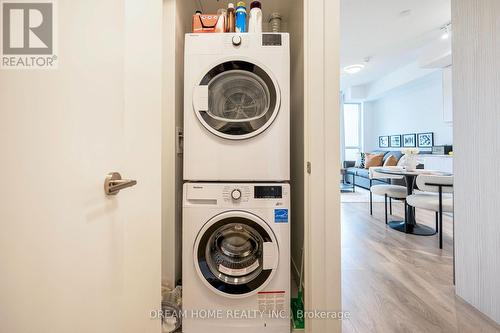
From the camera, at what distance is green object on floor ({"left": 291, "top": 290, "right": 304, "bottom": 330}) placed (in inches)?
52.4

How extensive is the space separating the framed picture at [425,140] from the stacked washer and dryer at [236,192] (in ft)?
16.6

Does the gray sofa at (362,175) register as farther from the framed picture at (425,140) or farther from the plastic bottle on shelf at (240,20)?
the plastic bottle on shelf at (240,20)

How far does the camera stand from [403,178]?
13.4 ft

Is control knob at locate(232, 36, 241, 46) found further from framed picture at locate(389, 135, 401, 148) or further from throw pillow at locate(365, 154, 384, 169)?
framed picture at locate(389, 135, 401, 148)

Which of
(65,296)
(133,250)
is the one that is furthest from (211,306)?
(65,296)

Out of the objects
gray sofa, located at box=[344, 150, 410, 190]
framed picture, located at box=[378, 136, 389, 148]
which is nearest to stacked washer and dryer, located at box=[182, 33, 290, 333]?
gray sofa, located at box=[344, 150, 410, 190]

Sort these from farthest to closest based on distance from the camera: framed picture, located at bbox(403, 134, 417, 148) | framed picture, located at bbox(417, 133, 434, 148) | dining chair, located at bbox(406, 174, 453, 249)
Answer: framed picture, located at bbox(403, 134, 417, 148), framed picture, located at bbox(417, 133, 434, 148), dining chair, located at bbox(406, 174, 453, 249)

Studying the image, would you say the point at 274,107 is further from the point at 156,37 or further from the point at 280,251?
the point at 280,251

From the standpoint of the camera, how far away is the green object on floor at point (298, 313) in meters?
1.33

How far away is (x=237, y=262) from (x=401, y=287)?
4.34ft

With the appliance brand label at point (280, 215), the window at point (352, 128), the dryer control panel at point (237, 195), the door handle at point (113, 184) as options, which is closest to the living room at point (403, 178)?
the window at point (352, 128)

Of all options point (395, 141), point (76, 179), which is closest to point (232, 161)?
point (76, 179)

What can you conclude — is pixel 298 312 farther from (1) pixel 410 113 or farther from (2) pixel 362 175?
(1) pixel 410 113

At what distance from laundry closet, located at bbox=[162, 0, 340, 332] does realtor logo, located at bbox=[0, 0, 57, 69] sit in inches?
33.3
